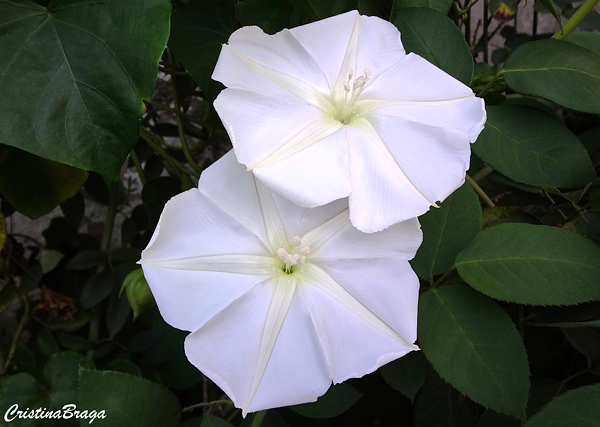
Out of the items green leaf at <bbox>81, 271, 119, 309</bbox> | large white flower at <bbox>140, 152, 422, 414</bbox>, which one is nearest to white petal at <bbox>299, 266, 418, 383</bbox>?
large white flower at <bbox>140, 152, 422, 414</bbox>

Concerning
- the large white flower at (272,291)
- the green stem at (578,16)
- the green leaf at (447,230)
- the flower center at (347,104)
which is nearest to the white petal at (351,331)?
the large white flower at (272,291)

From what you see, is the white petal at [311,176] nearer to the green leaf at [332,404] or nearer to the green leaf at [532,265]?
the green leaf at [532,265]

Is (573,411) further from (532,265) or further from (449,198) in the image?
(449,198)

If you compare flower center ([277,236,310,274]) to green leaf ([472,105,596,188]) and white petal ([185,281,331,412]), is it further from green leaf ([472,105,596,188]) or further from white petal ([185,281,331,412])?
green leaf ([472,105,596,188])

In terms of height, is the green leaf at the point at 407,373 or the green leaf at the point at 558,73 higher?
the green leaf at the point at 558,73

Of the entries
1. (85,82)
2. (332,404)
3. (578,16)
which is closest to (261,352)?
(332,404)
